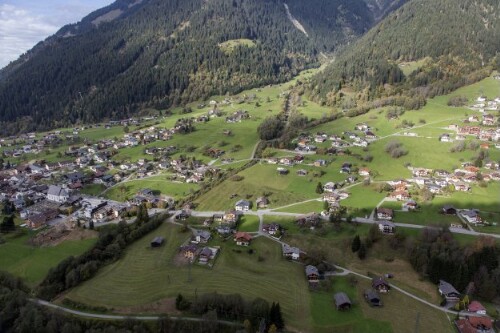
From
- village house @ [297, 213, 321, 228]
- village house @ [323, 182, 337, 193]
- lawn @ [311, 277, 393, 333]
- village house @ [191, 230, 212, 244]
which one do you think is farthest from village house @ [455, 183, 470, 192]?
village house @ [191, 230, 212, 244]

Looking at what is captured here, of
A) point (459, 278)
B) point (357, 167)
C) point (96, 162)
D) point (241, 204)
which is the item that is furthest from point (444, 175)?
point (96, 162)

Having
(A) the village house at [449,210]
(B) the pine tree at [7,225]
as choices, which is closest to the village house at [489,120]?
(A) the village house at [449,210]

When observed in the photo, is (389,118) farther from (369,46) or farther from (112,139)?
(112,139)

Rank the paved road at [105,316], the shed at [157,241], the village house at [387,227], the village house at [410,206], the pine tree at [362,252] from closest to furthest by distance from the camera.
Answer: the paved road at [105,316], the pine tree at [362,252], the shed at [157,241], the village house at [387,227], the village house at [410,206]

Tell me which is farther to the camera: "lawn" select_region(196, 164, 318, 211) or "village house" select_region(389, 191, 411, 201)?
"lawn" select_region(196, 164, 318, 211)

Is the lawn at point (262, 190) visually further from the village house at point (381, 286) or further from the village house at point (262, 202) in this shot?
the village house at point (381, 286)

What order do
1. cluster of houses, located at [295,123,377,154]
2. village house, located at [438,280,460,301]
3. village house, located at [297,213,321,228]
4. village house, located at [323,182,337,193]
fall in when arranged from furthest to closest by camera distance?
1. cluster of houses, located at [295,123,377,154]
2. village house, located at [323,182,337,193]
3. village house, located at [297,213,321,228]
4. village house, located at [438,280,460,301]

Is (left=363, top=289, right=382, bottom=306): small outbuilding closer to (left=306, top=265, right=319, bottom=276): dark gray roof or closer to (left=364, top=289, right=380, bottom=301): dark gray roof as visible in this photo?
(left=364, top=289, right=380, bottom=301): dark gray roof
